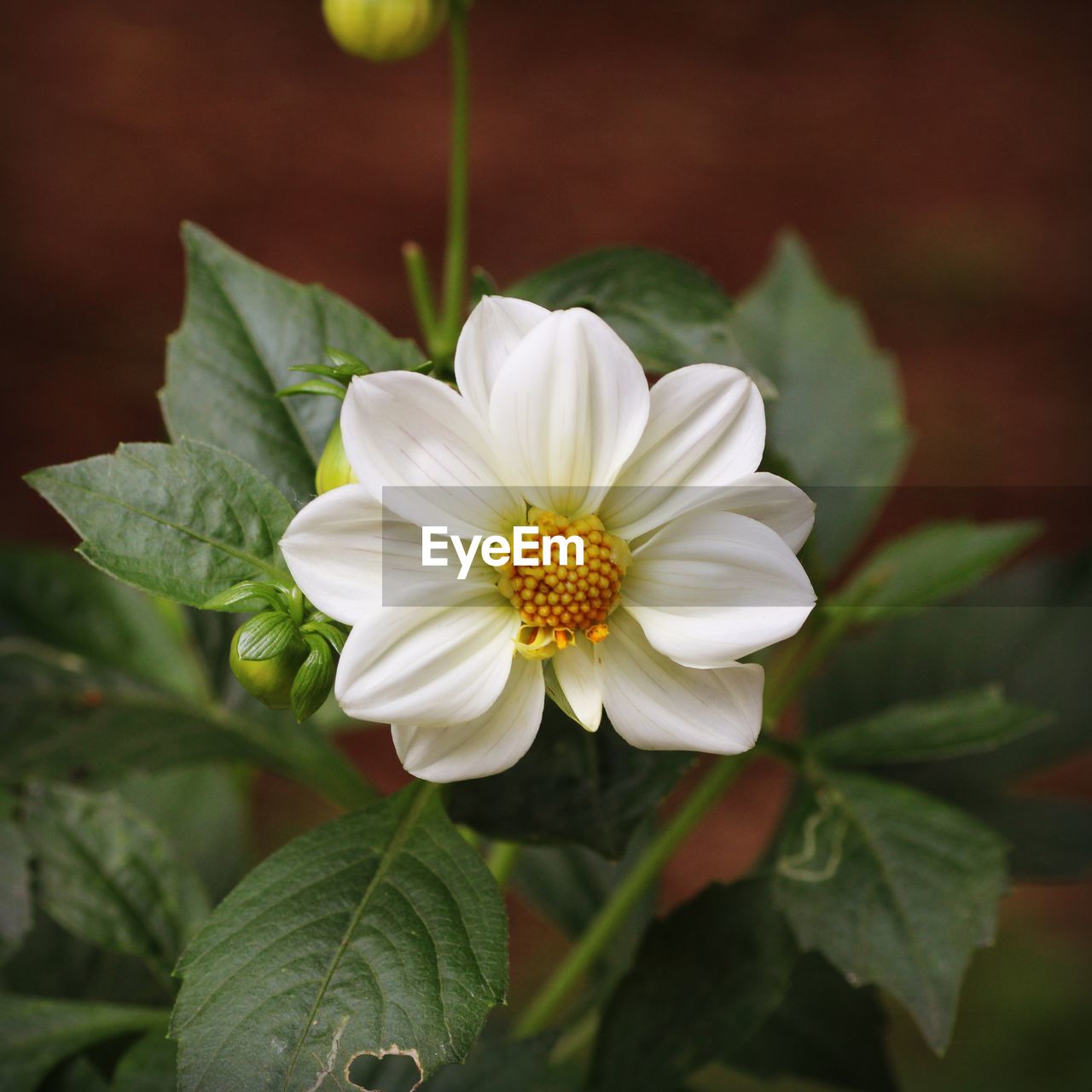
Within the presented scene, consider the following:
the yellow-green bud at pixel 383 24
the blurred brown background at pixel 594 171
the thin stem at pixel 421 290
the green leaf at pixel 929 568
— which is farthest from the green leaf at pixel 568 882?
the blurred brown background at pixel 594 171

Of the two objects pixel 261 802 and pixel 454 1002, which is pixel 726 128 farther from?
pixel 454 1002

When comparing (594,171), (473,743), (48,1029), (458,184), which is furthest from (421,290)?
(594,171)

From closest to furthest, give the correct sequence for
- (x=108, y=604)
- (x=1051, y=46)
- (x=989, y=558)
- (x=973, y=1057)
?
1. (x=989, y=558)
2. (x=108, y=604)
3. (x=973, y=1057)
4. (x=1051, y=46)

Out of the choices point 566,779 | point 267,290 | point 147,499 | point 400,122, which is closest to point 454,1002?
point 566,779

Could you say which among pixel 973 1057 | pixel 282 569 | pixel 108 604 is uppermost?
pixel 282 569

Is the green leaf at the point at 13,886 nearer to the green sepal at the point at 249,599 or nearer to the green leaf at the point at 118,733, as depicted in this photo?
the green leaf at the point at 118,733
